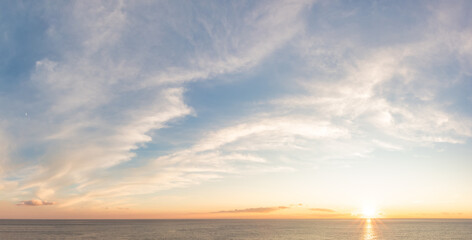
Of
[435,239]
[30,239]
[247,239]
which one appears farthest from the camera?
[435,239]

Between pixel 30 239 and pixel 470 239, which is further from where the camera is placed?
pixel 470 239

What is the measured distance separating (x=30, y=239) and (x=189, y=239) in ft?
161

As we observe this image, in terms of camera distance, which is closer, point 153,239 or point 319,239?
point 153,239

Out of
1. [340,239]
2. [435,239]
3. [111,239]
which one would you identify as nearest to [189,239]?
[111,239]

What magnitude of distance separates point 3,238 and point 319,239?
105 metres

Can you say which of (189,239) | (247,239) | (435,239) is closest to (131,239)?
(189,239)

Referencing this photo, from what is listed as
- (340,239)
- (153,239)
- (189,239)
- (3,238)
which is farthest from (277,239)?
(3,238)

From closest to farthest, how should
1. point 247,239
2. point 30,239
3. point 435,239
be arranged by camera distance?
point 30,239 → point 247,239 → point 435,239

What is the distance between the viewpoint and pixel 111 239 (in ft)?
303

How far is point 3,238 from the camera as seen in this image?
92.9 meters

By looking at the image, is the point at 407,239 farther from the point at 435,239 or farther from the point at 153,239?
the point at 153,239

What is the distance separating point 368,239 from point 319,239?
18.7 m

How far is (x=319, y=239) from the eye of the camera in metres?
103

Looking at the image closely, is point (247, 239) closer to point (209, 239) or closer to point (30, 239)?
point (209, 239)
